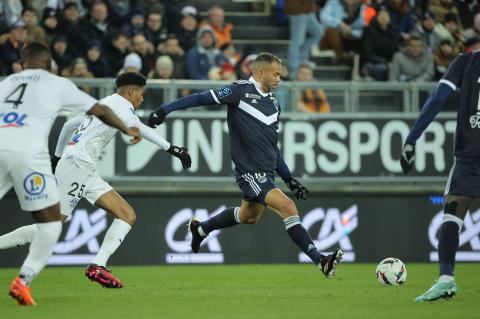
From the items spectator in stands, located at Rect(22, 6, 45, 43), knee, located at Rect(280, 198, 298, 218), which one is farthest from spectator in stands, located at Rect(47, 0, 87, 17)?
knee, located at Rect(280, 198, 298, 218)

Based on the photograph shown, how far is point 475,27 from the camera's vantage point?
2119 cm

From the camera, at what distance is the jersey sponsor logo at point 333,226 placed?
16703 millimetres

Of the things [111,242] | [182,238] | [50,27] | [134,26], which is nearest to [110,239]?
[111,242]

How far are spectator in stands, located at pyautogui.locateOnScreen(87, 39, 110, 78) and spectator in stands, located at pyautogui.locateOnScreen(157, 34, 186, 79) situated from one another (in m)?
1.09

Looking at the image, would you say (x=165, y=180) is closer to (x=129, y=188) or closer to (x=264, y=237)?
(x=129, y=188)

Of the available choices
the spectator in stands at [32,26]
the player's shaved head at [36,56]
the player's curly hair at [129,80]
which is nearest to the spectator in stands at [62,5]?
the spectator in stands at [32,26]

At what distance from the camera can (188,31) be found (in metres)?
19.1

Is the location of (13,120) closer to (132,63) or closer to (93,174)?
(93,174)

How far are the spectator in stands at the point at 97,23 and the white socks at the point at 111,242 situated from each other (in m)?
7.07

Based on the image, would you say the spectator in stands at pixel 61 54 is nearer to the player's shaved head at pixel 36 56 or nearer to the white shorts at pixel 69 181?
the white shorts at pixel 69 181

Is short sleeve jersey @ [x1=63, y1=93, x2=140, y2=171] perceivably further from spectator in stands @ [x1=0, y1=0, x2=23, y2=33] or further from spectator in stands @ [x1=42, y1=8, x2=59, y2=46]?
spectator in stands @ [x1=0, y1=0, x2=23, y2=33]

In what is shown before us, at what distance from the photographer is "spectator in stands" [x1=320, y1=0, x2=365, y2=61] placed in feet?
68.1

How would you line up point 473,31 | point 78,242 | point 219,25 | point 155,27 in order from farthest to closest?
point 473,31 → point 219,25 → point 155,27 → point 78,242

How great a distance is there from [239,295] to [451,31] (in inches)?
471
